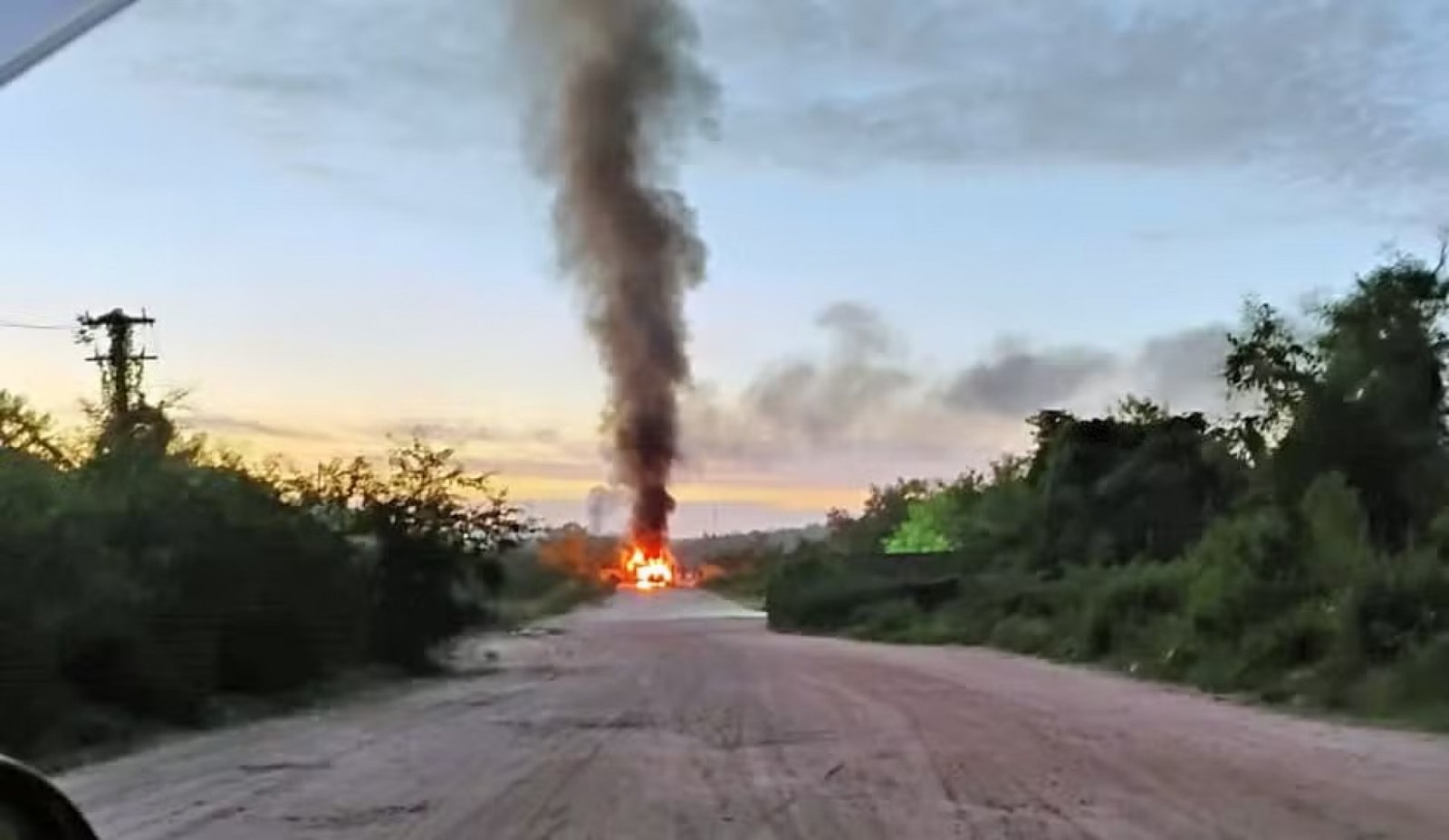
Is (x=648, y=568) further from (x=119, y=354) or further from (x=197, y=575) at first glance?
(x=197, y=575)

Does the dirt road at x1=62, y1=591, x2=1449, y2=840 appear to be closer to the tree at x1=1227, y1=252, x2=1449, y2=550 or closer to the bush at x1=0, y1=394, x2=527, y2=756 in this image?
the bush at x1=0, y1=394, x2=527, y2=756

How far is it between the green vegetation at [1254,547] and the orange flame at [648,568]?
15.5 meters

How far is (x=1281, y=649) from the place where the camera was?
3247 centimetres

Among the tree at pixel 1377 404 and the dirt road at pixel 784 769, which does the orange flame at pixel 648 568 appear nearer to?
the tree at pixel 1377 404

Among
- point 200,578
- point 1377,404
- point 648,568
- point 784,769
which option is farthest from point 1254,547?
point 648,568

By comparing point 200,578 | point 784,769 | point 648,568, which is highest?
point 648,568

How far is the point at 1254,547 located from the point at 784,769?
21.8 m

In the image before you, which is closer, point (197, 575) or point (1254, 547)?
point (197, 575)

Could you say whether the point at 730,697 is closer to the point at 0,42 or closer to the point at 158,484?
Result: the point at 158,484

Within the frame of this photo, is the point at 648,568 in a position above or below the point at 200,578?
above

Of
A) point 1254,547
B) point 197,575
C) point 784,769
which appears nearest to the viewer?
point 784,769

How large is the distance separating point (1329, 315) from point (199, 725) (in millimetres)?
26089

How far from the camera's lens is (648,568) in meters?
87.6

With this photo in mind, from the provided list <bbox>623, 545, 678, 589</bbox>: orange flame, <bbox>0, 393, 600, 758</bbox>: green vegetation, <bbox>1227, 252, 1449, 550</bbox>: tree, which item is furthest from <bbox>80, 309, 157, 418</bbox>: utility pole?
Result: <bbox>623, 545, 678, 589</bbox>: orange flame
